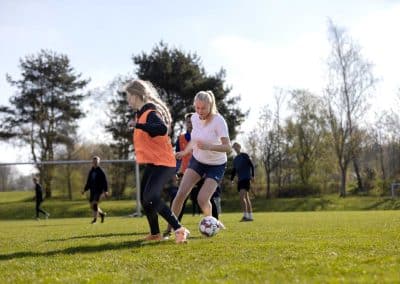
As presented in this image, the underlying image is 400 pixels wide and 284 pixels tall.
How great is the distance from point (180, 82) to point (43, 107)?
38.6 ft

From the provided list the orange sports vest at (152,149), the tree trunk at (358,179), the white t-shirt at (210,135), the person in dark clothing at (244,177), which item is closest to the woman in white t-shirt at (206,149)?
the white t-shirt at (210,135)

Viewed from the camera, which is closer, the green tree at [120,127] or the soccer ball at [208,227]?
the soccer ball at [208,227]

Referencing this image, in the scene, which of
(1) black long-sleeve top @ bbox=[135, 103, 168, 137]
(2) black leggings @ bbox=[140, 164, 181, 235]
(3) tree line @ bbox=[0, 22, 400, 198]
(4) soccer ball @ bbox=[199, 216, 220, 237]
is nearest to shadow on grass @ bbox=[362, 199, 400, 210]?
(3) tree line @ bbox=[0, 22, 400, 198]

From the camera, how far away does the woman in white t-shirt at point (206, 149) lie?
780 cm

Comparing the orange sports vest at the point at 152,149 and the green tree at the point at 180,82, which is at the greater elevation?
the green tree at the point at 180,82

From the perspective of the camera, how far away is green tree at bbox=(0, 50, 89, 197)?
45.6 m

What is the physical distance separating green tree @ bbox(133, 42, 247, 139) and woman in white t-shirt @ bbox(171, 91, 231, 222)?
1354 inches

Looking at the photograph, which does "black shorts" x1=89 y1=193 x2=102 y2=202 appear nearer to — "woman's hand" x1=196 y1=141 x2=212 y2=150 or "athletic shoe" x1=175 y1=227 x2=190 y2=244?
"woman's hand" x1=196 y1=141 x2=212 y2=150

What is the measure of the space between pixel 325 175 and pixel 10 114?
2834 centimetres

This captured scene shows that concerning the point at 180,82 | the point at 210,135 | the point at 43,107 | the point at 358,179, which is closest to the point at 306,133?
the point at 358,179

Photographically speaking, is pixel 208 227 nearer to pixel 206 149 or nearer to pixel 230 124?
pixel 206 149

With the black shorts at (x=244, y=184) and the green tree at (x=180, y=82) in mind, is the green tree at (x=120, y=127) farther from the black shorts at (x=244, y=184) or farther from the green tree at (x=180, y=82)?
the black shorts at (x=244, y=184)

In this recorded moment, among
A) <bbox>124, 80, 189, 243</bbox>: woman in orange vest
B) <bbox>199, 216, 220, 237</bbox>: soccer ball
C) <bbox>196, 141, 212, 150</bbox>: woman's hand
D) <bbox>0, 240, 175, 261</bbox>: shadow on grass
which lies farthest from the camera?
<bbox>199, 216, 220, 237</bbox>: soccer ball

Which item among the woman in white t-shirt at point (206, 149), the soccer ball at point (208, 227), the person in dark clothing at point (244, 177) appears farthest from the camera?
the person in dark clothing at point (244, 177)
